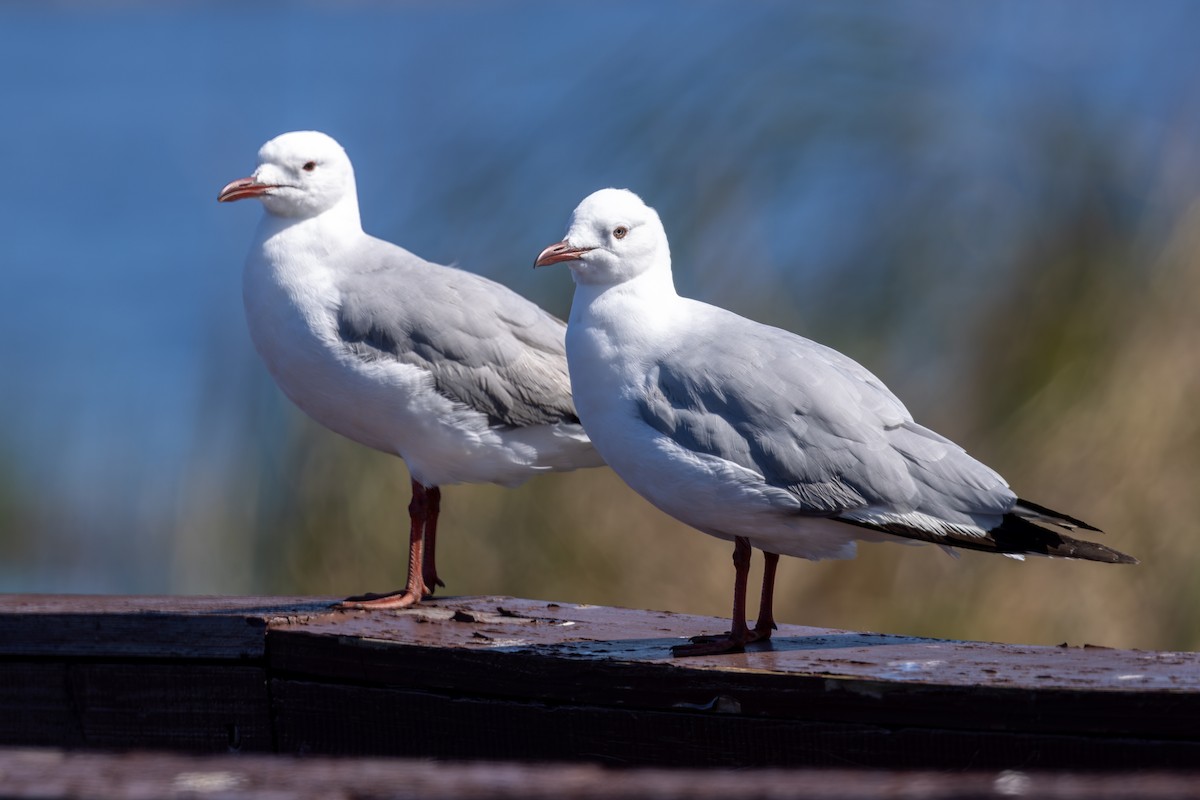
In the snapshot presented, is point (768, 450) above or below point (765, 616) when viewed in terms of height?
above

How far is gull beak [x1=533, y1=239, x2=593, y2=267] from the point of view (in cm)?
301

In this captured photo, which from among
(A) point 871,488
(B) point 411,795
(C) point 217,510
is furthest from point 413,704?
(C) point 217,510

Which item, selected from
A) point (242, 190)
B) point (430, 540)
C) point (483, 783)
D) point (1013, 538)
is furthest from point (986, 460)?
point (483, 783)

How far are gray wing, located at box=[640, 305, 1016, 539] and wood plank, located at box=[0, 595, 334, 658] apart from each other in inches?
34.0

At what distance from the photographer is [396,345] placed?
138 inches

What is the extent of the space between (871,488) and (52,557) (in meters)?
4.52

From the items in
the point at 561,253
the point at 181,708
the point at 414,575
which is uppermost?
the point at 561,253

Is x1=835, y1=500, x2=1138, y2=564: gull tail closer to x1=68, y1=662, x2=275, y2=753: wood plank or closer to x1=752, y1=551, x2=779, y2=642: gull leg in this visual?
x1=752, y1=551, x2=779, y2=642: gull leg

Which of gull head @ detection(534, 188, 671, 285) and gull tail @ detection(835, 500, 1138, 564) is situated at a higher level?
gull head @ detection(534, 188, 671, 285)

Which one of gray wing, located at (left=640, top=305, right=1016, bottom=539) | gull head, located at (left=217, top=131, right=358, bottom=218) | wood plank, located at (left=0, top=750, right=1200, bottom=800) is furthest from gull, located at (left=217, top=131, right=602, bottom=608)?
wood plank, located at (left=0, top=750, right=1200, bottom=800)

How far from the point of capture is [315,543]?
5227mm

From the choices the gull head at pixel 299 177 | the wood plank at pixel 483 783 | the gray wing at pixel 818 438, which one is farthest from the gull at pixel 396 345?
the wood plank at pixel 483 783

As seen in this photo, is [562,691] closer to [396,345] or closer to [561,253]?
[561,253]

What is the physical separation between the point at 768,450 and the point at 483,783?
172cm
